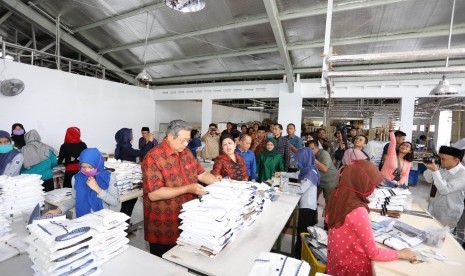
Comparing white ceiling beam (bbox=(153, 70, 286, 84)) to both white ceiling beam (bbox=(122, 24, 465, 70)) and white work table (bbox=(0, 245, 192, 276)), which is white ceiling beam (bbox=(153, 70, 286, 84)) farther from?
white work table (bbox=(0, 245, 192, 276))

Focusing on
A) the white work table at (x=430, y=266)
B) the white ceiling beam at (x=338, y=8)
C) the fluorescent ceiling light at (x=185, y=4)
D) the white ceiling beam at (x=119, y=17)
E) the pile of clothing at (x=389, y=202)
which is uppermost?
the white ceiling beam at (x=119, y=17)

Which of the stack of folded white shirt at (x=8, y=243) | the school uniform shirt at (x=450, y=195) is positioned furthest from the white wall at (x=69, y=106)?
the school uniform shirt at (x=450, y=195)

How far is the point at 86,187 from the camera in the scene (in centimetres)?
196

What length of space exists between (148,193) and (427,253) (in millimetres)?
2047

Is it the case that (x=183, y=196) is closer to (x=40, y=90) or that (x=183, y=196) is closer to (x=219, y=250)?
(x=219, y=250)

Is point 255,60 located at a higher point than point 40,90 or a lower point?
higher

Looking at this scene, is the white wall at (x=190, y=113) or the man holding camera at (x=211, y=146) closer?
the man holding camera at (x=211, y=146)

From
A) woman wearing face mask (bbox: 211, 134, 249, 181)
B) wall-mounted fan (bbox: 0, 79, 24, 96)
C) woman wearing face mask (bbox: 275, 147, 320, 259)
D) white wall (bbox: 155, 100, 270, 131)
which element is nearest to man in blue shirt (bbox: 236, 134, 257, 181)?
woman wearing face mask (bbox: 211, 134, 249, 181)

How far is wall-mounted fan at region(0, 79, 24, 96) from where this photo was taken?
14.7 ft

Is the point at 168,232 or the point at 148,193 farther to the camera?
the point at 168,232

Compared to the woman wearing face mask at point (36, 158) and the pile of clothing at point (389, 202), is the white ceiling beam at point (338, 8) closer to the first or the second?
the pile of clothing at point (389, 202)

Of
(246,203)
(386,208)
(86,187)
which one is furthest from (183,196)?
(386,208)

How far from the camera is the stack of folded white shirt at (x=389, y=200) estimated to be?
92.6 inches

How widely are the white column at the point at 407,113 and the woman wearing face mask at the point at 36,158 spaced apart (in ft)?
23.6
